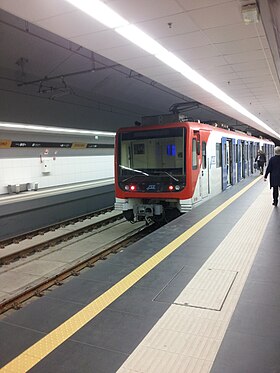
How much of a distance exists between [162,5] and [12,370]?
3.69 metres

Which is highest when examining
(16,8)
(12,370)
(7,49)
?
(7,49)

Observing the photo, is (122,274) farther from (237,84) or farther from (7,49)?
(237,84)

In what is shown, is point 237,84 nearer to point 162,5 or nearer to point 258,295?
point 162,5

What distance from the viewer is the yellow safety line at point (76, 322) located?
2.08 metres

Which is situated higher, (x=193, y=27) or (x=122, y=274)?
(x=193, y=27)

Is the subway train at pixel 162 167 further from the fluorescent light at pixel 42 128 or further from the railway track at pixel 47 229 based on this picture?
the railway track at pixel 47 229

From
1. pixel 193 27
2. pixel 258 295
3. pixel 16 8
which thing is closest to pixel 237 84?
Result: pixel 193 27

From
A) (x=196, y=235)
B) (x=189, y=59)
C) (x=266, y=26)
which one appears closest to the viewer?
(x=266, y=26)

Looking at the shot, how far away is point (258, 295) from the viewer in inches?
114

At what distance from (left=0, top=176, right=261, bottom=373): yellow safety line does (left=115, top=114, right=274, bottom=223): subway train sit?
289cm

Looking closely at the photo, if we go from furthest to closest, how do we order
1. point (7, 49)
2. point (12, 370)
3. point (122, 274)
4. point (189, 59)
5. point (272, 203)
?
1. point (272, 203)
2. point (7, 49)
3. point (189, 59)
4. point (122, 274)
5. point (12, 370)

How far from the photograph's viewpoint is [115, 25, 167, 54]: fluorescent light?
4279 mm

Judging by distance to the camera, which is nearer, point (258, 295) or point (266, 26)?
point (258, 295)

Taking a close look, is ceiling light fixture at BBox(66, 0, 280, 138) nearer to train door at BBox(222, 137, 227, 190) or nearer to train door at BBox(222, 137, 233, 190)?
train door at BBox(222, 137, 227, 190)
